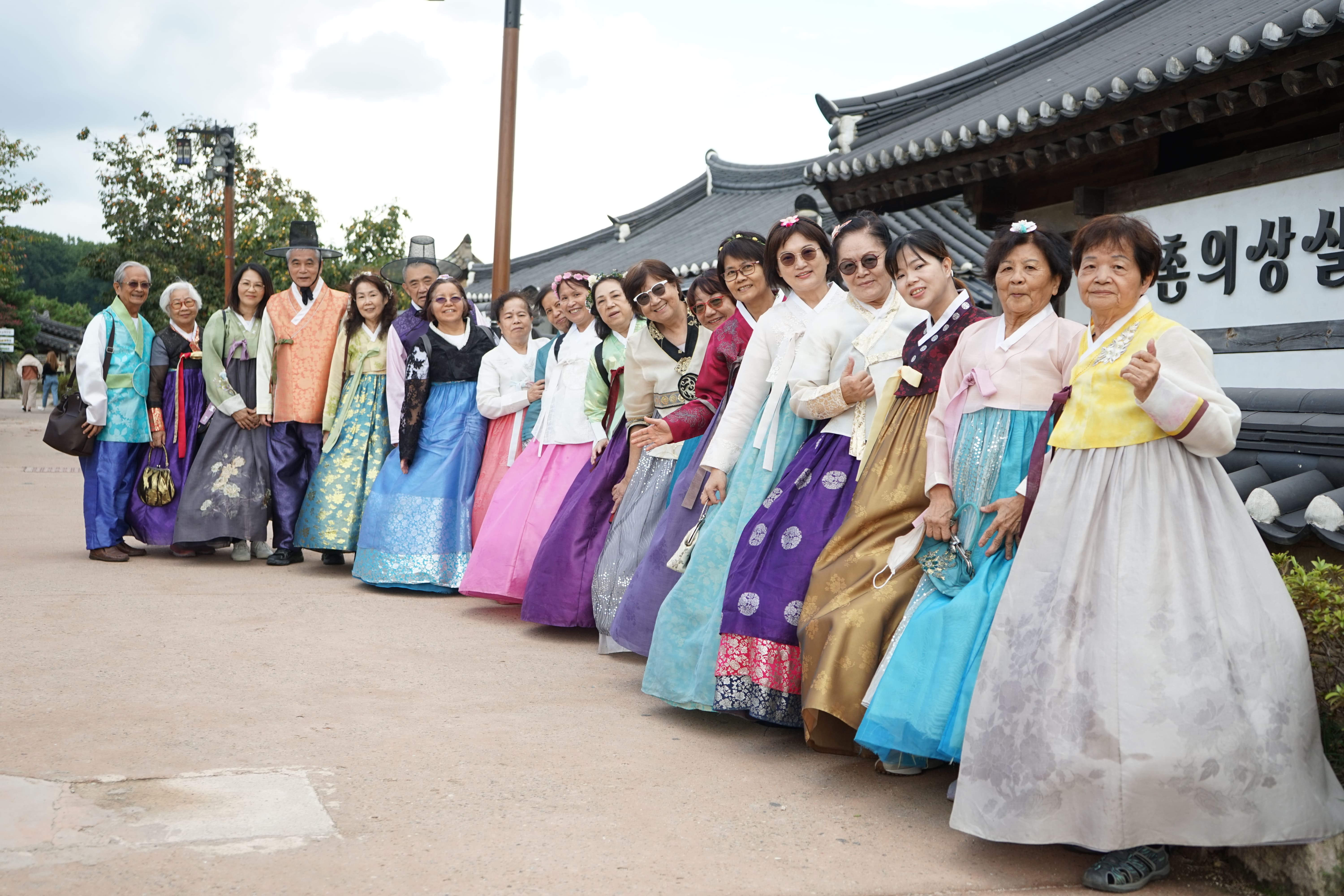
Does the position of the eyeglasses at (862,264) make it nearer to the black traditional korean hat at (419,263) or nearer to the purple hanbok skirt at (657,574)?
the purple hanbok skirt at (657,574)

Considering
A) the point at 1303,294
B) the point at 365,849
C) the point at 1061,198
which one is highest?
the point at 1061,198

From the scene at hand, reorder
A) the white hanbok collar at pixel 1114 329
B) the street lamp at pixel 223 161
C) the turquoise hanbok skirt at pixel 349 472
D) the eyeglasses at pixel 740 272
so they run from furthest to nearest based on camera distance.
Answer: the street lamp at pixel 223 161
the turquoise hanbok skirt at pixel 349 472
the eyeglasses at pixel 740 272
the white hanbok collar at pixel 1114 329

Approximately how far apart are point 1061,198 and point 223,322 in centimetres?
512

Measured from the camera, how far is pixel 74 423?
720 centimetres

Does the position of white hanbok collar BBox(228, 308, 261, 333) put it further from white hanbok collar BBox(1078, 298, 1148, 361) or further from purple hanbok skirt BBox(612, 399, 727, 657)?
white hanbok collar BBox(1078, 298, 1148, 361)

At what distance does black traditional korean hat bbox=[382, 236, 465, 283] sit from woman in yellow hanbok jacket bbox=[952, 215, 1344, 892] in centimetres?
495

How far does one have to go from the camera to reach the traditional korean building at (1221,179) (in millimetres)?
4598

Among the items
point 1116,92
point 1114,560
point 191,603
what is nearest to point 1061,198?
point 1116,92

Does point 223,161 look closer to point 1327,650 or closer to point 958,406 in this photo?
point 958,406

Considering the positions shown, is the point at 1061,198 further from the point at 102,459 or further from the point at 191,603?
the point at 102,459

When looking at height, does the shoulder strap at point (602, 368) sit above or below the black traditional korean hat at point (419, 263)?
below

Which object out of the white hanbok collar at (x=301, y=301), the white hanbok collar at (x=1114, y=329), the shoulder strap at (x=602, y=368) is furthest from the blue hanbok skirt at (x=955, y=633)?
the white hanbok collar at (x=301, y=301)

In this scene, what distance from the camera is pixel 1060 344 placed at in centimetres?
335

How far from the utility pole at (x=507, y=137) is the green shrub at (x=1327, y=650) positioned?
6.59 metres
